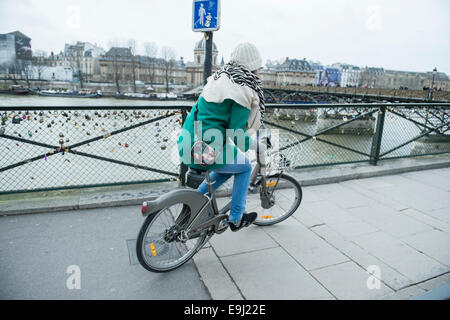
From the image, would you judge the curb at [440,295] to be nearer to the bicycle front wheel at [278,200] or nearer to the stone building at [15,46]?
the bicycle front wheel at [278,200]

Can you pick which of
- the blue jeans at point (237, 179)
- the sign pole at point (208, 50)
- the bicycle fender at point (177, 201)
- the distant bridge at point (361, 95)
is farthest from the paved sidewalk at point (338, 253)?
the distant bridge at point (361, 95)

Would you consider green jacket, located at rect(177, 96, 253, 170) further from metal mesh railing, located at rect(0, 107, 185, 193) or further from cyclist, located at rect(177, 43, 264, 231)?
metal mesh railing, located at rect(0, 107, 185, 193)

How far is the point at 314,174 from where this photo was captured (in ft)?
16.4

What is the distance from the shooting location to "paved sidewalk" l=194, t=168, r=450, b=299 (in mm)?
2387

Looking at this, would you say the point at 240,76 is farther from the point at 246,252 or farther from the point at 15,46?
the point at 15,46

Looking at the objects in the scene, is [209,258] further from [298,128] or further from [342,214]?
[298,128]

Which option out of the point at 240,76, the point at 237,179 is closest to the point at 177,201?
the point at 237,179

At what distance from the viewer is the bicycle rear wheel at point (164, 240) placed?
228 centimetres

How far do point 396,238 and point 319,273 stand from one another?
3.90ft

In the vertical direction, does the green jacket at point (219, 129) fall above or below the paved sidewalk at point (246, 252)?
above

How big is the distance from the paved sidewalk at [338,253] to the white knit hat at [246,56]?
1.66 metres
